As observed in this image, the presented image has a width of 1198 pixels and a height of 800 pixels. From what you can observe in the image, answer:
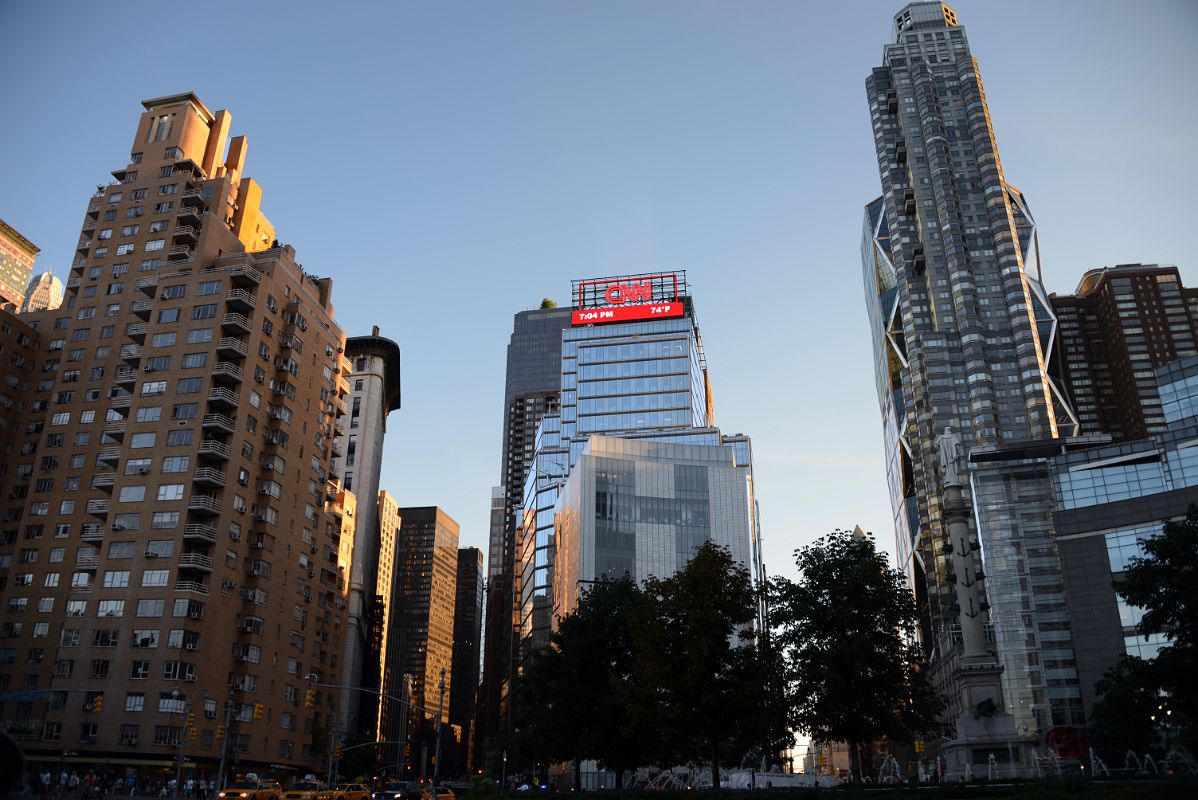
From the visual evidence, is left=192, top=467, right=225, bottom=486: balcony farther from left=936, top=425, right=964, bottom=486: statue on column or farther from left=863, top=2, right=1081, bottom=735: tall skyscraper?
left=863, top=2, right=1081, bottom=735: tall skyscraper

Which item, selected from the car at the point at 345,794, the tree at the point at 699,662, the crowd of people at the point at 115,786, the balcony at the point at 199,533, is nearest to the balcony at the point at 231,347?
the balcony at the point at 199,533

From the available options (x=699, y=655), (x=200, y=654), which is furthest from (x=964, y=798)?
(x=200, y=654)

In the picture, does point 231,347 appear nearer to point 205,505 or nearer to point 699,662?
point 205,505

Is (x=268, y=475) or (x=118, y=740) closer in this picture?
(x=118, y=740)

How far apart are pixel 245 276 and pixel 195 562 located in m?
32.0

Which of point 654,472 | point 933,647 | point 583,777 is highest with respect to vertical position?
point 654,472

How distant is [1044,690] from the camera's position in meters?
133

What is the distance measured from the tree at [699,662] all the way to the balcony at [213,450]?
58557 millimetres

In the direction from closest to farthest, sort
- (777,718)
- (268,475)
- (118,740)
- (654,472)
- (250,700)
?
(777,718) → (118,740) → (250,700) → (268,475) → (654,472)

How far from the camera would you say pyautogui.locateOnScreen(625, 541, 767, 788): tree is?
141 feet

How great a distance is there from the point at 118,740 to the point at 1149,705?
85169mm

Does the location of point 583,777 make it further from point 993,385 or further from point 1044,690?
point 993,385

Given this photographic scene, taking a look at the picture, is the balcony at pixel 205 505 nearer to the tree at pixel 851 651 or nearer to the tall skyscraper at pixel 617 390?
the tree at pixel 851 651

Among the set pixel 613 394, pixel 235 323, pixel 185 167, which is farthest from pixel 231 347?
pixel 613 394
